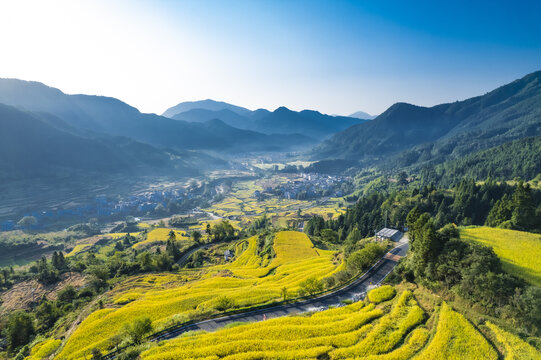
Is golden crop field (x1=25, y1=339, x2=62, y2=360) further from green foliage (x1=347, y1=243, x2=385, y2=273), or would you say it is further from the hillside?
the hillside

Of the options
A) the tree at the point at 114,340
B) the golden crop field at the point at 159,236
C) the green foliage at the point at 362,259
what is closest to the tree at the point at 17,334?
the tree at the point at 114,340

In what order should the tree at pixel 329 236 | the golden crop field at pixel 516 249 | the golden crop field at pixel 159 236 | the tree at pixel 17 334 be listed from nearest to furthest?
the golden crop field at pixel 516 249 < the tree at pixel 17 334 < the tree at pixel 329 236 < the golden crop field at pixel 159 236

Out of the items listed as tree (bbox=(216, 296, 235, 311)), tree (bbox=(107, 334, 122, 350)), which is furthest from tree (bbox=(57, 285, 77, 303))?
tree (bbox=(216, 296, 235, 311))

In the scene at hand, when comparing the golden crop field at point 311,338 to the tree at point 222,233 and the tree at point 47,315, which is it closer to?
the tree at point 47,315

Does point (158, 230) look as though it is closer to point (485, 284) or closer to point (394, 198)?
point (394, 198)

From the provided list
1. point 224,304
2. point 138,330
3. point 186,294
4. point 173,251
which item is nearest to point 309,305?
point 224,304
